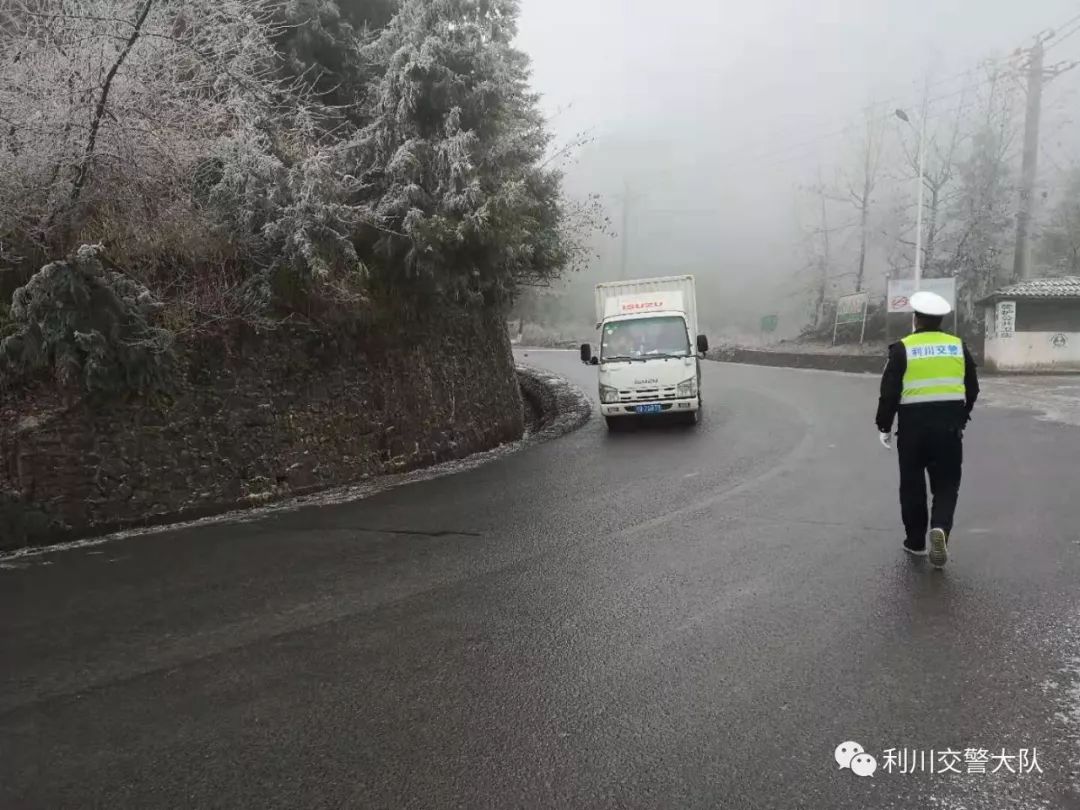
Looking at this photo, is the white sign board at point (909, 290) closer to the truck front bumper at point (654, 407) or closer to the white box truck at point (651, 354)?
the white box truck at point (651, 354)

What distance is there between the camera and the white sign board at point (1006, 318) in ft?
81.1

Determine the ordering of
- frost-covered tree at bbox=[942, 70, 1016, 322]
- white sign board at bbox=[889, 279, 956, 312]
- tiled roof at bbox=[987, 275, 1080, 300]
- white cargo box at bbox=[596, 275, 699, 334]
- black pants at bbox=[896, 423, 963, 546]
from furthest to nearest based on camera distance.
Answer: frost-covered tree at bbox=[942, 70, 1016, 322] < white sign board at bbox=[889, 279, 956, 312] < tiled roof at bbox=[987, 275, 1080, 300] < white cargo box at bbox=[596, 275, 699, 334] < black pants at bbox=[896, 423, 963, 546]

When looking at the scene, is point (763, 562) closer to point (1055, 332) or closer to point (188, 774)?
point (188, 774)

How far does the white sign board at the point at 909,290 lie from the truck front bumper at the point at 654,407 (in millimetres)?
16679

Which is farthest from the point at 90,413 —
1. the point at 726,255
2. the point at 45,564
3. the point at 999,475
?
the point at 726,255

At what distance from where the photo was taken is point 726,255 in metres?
79.1

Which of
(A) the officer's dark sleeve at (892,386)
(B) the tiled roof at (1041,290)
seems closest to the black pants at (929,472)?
(A) the officer's dark sleeve at (892,386)

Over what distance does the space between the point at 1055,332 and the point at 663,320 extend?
1812cm

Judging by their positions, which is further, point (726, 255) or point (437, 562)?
point (726, 255)

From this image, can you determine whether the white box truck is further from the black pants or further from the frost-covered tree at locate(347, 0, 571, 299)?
the black pants

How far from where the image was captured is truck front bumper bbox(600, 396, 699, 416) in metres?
13.3

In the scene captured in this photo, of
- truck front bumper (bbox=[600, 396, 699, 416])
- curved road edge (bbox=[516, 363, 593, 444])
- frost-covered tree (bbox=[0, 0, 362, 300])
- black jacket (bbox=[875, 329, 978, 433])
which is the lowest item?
curved road edge (bbox=[516, 363, 593, 444])

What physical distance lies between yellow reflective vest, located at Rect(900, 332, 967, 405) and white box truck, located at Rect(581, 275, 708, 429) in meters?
7.85

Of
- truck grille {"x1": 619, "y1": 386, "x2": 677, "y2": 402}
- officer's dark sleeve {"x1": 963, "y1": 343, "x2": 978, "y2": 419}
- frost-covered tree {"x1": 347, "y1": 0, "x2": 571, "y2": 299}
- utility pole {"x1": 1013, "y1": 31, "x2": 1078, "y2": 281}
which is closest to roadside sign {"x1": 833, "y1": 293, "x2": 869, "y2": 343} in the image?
utility pole {"x1": 1013, "y1": 31, "x2": 1078, "y2": 281}
